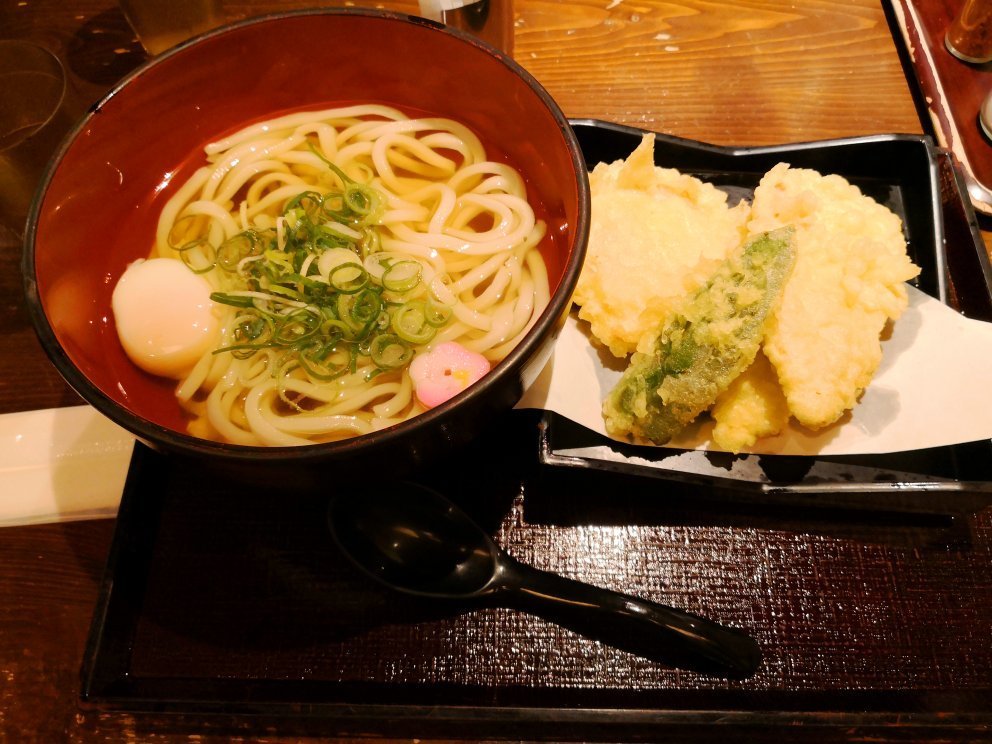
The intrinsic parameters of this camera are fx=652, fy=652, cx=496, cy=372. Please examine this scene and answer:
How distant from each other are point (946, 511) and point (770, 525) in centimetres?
39

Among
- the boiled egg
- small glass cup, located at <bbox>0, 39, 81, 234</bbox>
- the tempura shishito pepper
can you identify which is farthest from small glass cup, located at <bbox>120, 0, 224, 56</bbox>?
the tempura shishito pepper

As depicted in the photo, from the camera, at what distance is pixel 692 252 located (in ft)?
→ 5.62

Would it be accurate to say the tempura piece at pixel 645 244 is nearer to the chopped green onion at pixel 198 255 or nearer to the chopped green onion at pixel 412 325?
the chopped green onion at pixel 412 325

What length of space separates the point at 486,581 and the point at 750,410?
0.71 meters

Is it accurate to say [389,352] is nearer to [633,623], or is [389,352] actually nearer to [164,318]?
[164,318]

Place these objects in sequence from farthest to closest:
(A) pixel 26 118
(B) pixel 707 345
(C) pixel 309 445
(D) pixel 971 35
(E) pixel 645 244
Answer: (D) pixel 971 35 < (A) pixel 26 118 < (E) pixel 645 244 < (B) pixel 707 345 < (C) pixel 309 445

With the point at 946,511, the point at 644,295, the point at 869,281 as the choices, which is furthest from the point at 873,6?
the point at 946,511

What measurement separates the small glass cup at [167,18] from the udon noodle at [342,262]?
2.89 ft

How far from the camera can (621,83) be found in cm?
218

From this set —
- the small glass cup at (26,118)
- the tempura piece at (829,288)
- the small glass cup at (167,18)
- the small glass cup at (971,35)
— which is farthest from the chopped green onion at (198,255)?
the small glass cup at (971,35)

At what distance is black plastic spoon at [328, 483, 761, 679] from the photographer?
129 centimetres

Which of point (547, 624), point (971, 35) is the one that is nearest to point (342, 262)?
point (547, 624)

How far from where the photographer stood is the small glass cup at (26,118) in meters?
1.97

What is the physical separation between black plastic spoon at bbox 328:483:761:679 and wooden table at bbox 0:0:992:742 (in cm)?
45
